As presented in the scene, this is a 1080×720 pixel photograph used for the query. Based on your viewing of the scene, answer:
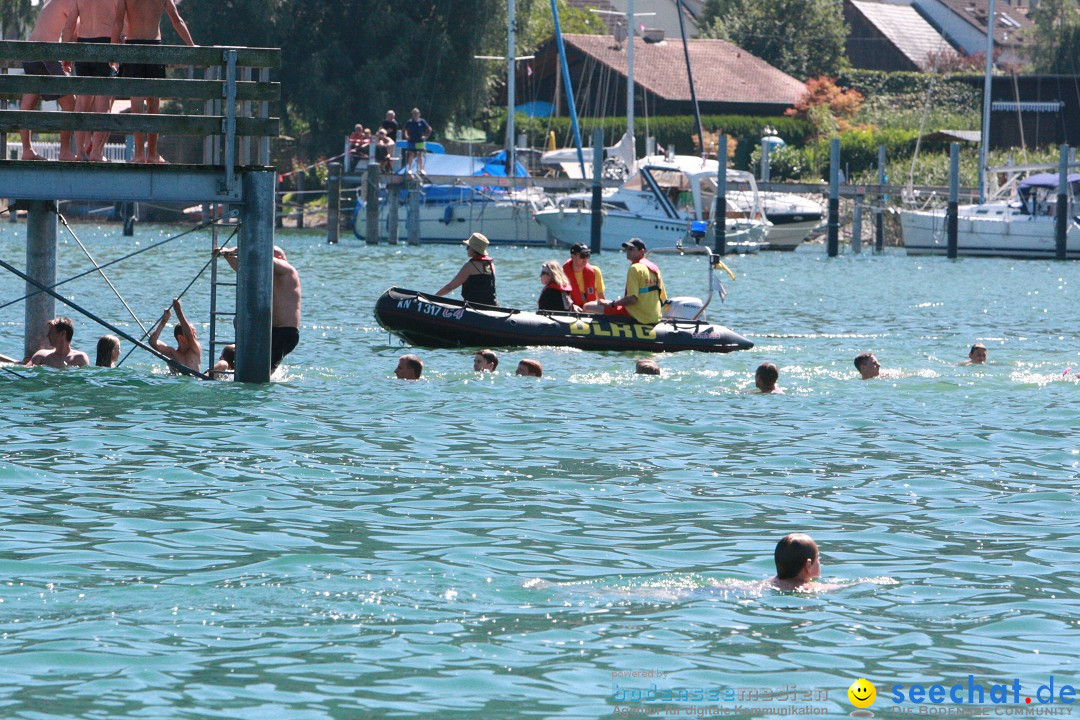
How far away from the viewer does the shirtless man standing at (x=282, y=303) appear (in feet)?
53.1

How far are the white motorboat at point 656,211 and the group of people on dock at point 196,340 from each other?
2972 cm

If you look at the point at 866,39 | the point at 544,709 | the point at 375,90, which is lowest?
the point at 544,709

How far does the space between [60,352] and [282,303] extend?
240 centimetres

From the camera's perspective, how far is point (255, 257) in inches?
611

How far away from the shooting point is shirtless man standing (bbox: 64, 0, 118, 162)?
1562cm

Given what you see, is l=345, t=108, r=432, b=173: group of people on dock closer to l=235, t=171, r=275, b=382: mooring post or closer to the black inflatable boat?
the black inflatable boat

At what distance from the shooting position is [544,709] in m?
7.00

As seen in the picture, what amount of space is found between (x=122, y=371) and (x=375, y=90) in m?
39.4

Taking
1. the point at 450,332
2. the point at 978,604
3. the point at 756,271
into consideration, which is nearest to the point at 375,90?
the point at 756,271

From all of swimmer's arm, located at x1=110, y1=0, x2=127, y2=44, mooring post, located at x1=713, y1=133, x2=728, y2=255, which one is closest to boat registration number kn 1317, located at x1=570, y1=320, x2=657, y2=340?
swimmer's arm, located at x1=110, y1=0, x2=127, y2=44

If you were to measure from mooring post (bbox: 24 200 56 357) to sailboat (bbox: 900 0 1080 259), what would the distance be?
35.1m

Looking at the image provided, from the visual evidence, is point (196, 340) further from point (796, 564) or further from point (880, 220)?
point (880, 220)

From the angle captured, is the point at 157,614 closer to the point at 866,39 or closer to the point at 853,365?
the point at 853,365

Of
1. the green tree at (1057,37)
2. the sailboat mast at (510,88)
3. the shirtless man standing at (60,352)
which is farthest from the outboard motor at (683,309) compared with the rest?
the green tree at (1057,37)
